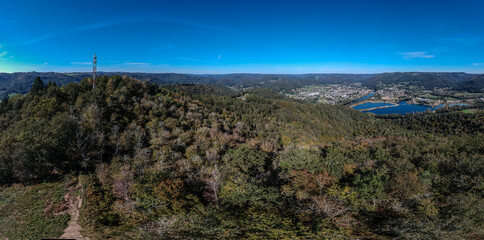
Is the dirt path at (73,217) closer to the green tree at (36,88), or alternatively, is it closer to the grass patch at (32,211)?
the grass patch at (32,211)

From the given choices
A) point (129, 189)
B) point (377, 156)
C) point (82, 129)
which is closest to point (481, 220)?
point (377, 156)

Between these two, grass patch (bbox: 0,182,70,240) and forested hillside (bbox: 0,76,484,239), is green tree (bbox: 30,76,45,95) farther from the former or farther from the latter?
grass patch (bbox: 0,182,70,240)

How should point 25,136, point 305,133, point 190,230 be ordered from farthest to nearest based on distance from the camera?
point 305,133
point 25,136
point 190,230

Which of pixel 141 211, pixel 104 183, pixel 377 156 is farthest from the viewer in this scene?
pixel 377 156

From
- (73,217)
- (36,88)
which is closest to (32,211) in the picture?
(73,217)

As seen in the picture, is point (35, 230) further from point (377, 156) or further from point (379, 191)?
point (377, 156)

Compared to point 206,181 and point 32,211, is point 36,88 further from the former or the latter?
point 206,181
